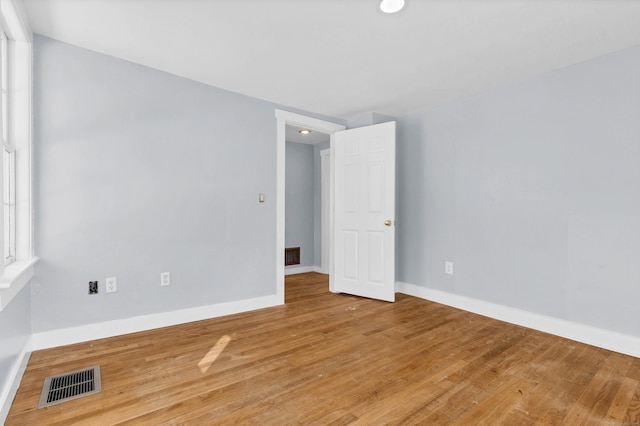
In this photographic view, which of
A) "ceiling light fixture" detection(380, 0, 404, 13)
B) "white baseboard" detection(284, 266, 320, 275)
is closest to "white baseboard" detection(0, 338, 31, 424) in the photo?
"ceiling light fixture" detection(380, 0, 404, 13)

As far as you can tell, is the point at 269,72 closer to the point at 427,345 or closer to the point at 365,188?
the point at 365,188

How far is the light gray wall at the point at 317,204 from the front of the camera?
5508 mm

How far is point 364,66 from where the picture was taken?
2742 millimetres

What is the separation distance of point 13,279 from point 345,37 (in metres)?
2.42

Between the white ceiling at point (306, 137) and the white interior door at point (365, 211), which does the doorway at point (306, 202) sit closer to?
the white ceiling at point (306, 137)

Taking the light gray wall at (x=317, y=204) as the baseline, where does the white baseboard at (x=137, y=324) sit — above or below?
below

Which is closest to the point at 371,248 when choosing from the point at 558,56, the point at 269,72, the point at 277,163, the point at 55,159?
the point at 277,163

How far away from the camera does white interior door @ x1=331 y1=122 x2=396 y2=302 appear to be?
12.1 ft

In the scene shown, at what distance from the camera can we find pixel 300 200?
5.52 metres

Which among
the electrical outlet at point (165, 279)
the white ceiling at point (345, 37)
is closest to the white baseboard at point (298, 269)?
the electrical outlet at point (165, 279)

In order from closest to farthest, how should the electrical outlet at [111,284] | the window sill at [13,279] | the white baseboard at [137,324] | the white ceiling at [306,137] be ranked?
the window sill at [13,279]
the white baseboard at [137,324]
the electrical outlet at [111,284]
the white ceiling at [306,137]

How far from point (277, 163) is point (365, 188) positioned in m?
1.09

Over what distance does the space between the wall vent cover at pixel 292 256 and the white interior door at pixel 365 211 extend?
1378 millimetres

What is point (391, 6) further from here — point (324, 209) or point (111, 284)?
point (324, 209)
